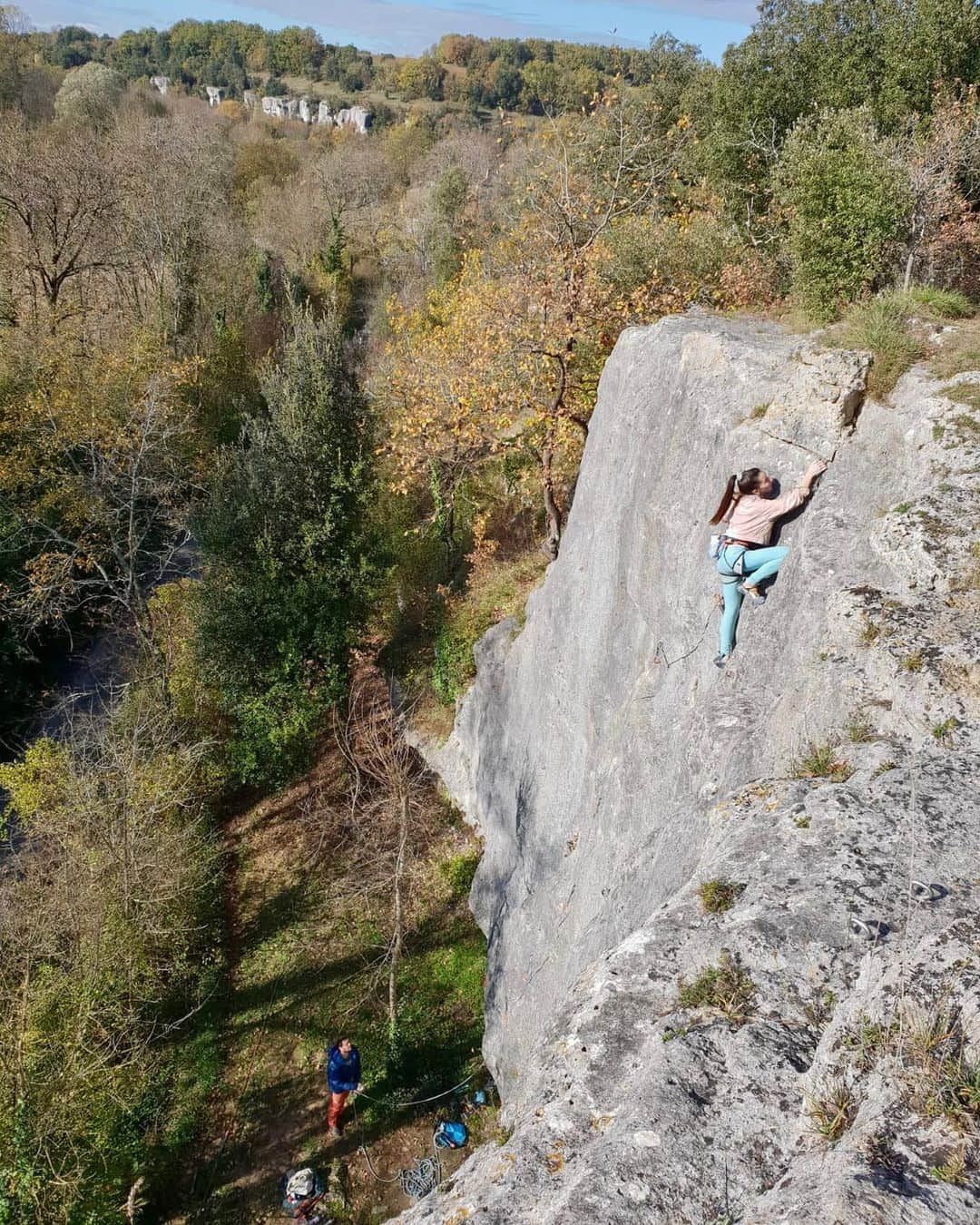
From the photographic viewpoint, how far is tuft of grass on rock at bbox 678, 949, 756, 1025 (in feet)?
12.7

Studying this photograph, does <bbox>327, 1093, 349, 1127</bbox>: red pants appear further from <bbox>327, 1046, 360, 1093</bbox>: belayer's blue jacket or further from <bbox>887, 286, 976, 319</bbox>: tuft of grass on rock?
<bbox>887, 286, 976, 319</bbox>: tuft of grass on rock

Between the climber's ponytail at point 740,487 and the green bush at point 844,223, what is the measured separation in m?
5.02

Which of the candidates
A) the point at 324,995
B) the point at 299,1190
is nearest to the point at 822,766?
the point at 299,1190

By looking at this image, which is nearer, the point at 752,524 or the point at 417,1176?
the point at 752,524

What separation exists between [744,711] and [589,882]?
12.5 ft

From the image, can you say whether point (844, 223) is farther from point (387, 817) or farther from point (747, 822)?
point (387, 817)

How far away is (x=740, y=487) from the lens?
293 inches

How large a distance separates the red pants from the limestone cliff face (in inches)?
101

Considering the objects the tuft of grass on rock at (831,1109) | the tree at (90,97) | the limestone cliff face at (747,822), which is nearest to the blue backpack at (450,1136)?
the limestone cliff face at (747,822)

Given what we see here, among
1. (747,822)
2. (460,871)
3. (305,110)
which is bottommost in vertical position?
(460,871)

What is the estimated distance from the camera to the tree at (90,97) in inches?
1890

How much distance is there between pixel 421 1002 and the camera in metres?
14.9

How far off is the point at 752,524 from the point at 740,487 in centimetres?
39

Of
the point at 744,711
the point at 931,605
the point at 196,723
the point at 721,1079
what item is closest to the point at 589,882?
the point at 744,711
